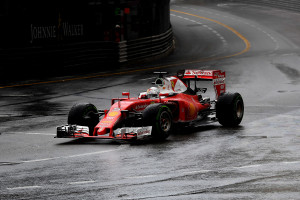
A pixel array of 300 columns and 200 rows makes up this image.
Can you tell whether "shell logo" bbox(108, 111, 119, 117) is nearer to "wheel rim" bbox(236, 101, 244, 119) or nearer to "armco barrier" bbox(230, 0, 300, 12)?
"wheel rim" bbox(236, 101, 244, 119)

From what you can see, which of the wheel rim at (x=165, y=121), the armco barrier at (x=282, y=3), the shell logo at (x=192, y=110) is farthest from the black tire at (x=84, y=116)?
the armco barrier at (x=282, y=3)

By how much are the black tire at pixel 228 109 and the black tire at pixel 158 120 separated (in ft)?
6.20

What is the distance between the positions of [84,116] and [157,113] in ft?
6.24

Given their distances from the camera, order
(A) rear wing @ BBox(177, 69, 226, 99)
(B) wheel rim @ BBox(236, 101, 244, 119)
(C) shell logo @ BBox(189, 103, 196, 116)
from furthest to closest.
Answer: (A) rear wing @ BBox(177, 69, 226, 99)
(B) wheel rim @ BBox(236, 101, 244, 119)
(C) shell logo @ BBox(189, 103, 196, 116)

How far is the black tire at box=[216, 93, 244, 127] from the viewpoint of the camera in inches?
616

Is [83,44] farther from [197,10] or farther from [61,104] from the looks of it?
[197,10]

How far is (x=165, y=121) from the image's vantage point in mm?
14141

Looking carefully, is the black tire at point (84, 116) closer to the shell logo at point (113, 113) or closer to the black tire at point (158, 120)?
the shell logo at point (113, 113)

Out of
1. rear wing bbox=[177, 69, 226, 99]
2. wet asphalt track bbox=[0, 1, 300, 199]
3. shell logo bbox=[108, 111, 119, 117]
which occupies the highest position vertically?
rear wing bbox=[177, 69, 226, 99]

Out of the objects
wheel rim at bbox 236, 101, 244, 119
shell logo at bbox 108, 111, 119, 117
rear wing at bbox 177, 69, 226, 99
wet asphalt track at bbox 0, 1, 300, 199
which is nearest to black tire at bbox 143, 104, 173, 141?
wet asphalt track at bbox 0, 1, 300, 199

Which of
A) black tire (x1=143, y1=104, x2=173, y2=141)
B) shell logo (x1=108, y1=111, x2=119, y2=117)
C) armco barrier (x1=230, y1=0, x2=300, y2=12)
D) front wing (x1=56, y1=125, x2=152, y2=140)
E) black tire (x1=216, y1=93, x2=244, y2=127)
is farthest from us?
armco barrier (x1=230, y1=0, x2=300, y2=12)

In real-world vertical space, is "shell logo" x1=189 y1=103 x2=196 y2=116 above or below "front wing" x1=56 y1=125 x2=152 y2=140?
above

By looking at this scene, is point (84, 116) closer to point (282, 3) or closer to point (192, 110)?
point (192, 110)

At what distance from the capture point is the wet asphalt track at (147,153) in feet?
31.6
